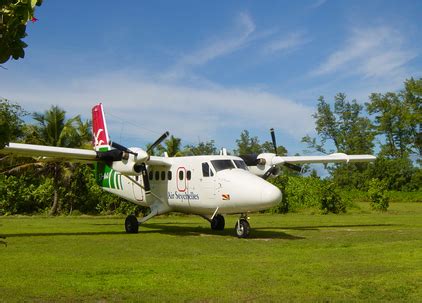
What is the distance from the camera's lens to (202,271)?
9.08 m

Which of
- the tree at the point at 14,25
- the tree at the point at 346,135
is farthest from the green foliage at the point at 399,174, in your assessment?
the tree at the point at 14,25

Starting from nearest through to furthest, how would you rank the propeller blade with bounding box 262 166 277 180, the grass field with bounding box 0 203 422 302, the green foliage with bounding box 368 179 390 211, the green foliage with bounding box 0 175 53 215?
the grass field with bounding box 0 203 422 302 < the propeller blade with bounding box 262 166 277 180 < the green foliage with bounding box 0 175 53 215 < the green foliage with bounding box 368 179 390 211

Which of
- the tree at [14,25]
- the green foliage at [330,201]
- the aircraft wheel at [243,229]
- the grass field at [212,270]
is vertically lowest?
the grass field at [212,270]

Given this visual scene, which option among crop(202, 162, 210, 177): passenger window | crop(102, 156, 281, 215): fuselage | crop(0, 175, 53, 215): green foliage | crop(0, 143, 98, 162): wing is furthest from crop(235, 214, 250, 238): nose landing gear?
crop(0, 175, 53, 215): green foliage

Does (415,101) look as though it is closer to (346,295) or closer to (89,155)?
(89,155)

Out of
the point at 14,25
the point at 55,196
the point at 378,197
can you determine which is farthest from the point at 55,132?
the point at 14,25

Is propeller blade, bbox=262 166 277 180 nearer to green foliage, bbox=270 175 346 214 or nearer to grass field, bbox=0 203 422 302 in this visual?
grass field, bbox=0 203 422 302

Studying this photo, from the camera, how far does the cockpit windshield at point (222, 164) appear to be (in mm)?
16562

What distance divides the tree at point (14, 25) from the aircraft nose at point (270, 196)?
11.9 m

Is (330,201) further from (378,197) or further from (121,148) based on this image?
(121,148)

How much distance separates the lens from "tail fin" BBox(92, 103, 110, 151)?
19.5 meters

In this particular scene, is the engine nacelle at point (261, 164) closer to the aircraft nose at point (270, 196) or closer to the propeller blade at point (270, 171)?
the propeller blade at point (270, 171)

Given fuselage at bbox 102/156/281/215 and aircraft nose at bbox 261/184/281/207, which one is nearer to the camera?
aircraft nose at bbox 261/184/281/207

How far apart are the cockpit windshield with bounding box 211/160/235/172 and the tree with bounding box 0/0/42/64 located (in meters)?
13.8
